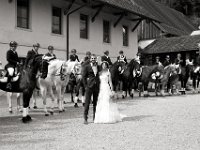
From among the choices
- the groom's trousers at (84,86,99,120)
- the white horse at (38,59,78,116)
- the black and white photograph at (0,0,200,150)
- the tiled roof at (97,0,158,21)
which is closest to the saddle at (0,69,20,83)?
the black and white photograph at (0,0,200,150)

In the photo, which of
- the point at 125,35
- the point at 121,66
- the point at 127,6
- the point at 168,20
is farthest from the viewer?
the point at 168,20

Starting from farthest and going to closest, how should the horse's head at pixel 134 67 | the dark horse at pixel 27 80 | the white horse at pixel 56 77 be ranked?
1. the horse's head at pixel 134 67
2. the white horse at pixel 56 77
3. the dark horse at pixel 27 80

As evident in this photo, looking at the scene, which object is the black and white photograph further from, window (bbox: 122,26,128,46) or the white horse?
window (bbox: 122,26,128,46)

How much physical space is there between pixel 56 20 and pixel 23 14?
10.3 feet

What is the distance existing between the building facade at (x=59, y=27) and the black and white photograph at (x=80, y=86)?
0.20 feet

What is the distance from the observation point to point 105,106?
9703 mm

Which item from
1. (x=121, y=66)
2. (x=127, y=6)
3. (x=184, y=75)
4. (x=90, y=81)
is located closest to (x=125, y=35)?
(x=127, y=6)

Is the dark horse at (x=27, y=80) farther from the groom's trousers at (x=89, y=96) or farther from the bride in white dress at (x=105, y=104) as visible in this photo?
the bride in white dress at (x=105, y=104)

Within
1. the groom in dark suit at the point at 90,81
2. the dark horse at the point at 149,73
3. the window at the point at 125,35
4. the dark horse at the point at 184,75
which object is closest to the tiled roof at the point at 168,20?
the window at the point at 125,35

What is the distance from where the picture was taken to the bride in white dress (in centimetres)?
961

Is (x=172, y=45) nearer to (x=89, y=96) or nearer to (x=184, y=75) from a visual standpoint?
(x=184, y=75)

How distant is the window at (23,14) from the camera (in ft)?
64.0

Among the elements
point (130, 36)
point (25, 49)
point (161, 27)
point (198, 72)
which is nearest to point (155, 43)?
point (161, 27)

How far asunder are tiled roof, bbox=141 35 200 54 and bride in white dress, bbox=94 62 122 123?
25112 mm
